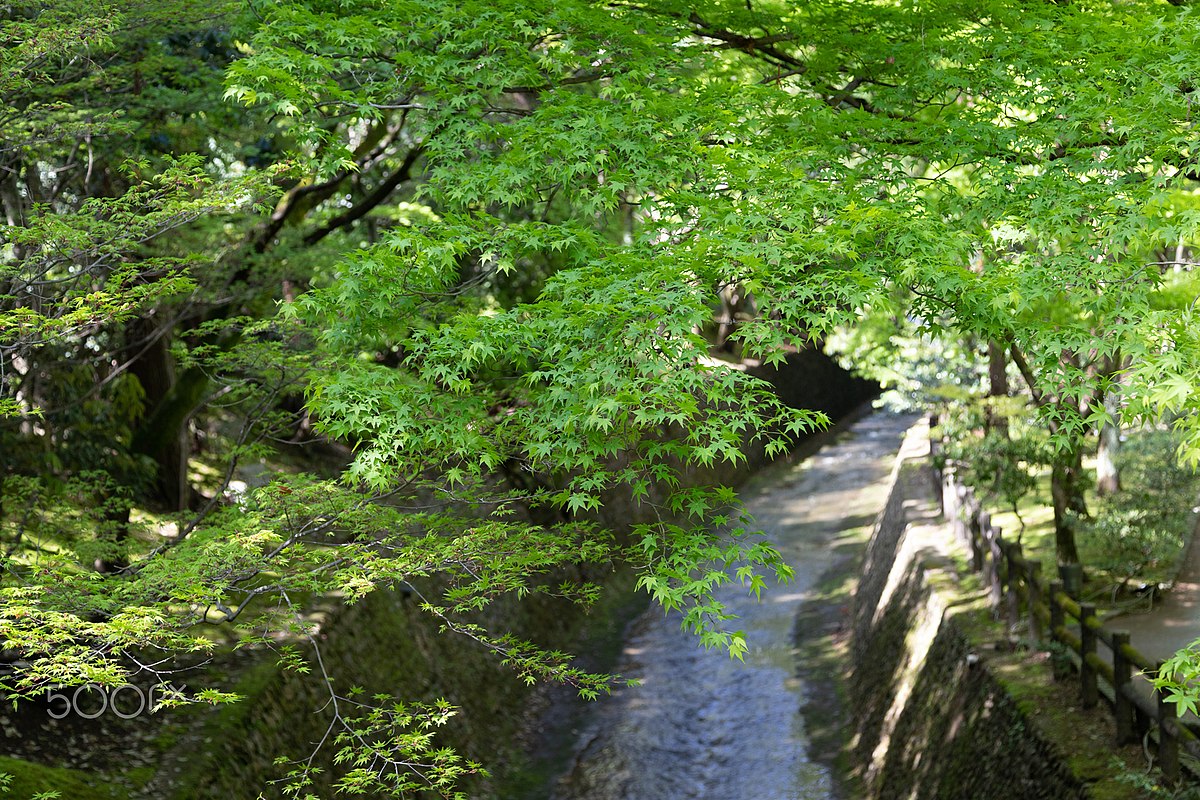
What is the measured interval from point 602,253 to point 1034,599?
20.0ft

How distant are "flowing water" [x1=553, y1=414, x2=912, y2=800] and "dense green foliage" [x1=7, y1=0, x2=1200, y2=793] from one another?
6.09 metres

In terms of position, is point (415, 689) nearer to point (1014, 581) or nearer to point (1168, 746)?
point (1014, 581)

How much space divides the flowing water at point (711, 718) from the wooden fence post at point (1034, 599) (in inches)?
138

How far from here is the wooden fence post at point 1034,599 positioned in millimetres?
10125

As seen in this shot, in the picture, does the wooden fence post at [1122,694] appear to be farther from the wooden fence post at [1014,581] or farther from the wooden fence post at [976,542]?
the wooden fence post at [976,542]

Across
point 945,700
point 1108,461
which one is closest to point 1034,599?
point 945,700

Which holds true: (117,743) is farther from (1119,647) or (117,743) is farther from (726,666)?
(726,666)

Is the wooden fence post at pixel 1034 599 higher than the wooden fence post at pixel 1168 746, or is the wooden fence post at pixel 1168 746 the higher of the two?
the wooden fence post at pixel 1168 746

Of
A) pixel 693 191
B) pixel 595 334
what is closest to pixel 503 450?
pixel 595 334

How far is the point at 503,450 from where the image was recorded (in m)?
7.02

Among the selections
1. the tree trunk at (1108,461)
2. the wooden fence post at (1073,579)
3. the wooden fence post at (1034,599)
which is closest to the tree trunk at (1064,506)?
the wooden fence post at (1034,599)

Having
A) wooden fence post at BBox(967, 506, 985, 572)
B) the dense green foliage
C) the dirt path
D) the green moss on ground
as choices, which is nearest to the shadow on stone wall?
wooden fence post at BBox(967, 506, 985, 572)

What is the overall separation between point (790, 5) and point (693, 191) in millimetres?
2847

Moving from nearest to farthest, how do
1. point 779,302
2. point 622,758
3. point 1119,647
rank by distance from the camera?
point 779,302 → point 1119,647 → point 622,758
